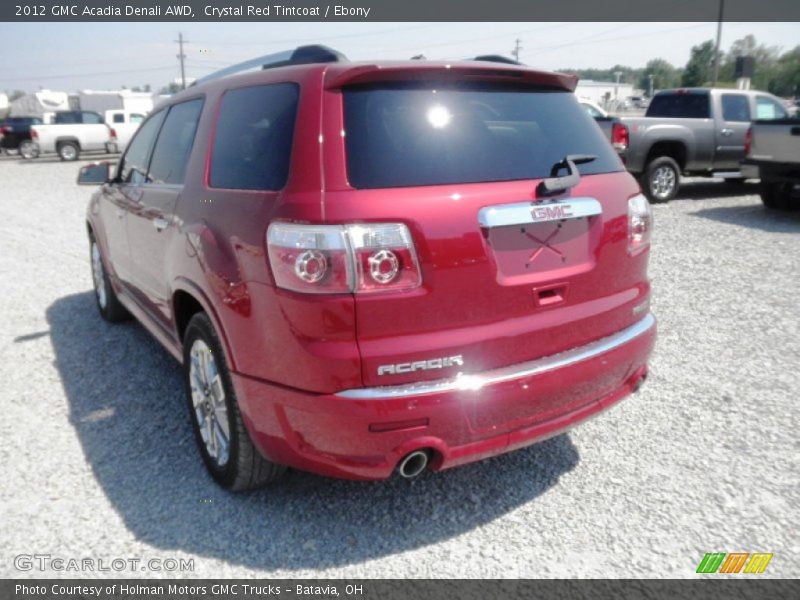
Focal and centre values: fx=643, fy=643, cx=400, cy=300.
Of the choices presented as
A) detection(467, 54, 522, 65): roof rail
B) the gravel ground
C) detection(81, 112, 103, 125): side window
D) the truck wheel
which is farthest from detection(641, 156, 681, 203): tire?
detection(81, 112, 103, 125): side window

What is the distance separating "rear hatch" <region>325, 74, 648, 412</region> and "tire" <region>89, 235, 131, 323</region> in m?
3.65

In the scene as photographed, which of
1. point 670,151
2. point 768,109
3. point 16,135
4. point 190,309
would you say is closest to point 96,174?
point 190,309

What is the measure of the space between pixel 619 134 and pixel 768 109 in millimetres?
4045

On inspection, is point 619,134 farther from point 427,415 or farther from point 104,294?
point 427,415

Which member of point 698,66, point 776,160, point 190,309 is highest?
point 698,66

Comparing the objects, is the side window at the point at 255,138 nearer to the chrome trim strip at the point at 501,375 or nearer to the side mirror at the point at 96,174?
the chrome trim strip at the point at 501,375

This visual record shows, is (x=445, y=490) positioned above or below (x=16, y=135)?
below

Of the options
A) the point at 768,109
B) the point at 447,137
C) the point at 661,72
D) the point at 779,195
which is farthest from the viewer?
the point at 661,72

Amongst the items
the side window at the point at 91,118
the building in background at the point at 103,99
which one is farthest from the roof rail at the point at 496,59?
the building in background at the point at 103,99

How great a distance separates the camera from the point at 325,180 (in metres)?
2.28

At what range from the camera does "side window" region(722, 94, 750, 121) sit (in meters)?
11.8

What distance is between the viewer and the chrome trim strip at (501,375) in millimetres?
2229

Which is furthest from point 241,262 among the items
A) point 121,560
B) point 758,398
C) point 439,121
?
point 758,398

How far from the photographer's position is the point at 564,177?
2578 millimetres
